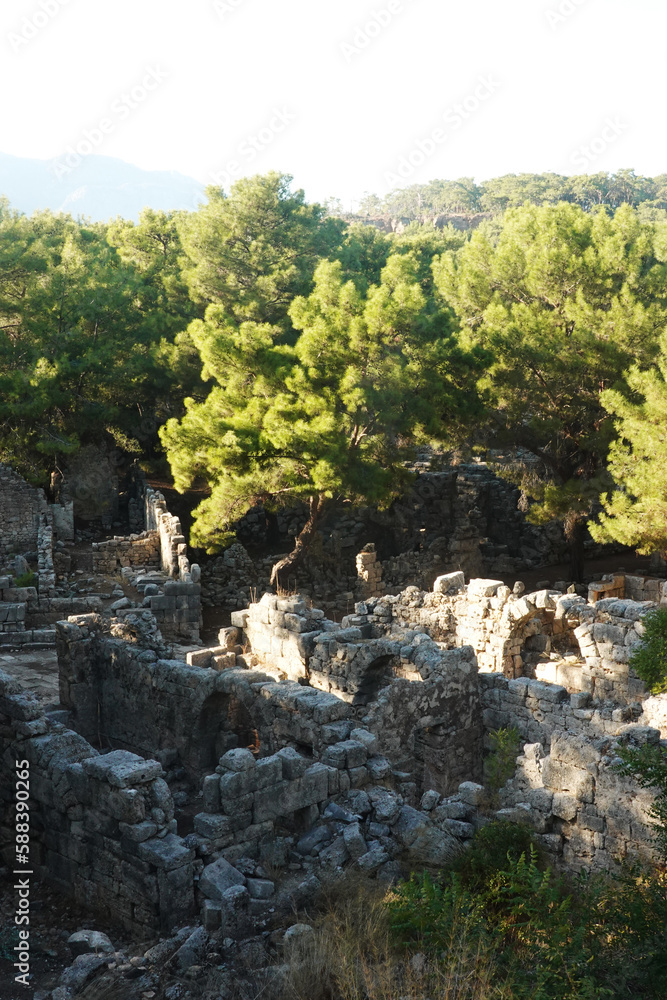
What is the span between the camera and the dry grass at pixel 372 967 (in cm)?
491

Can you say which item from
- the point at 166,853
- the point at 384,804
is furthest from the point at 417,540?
the point at 166,853

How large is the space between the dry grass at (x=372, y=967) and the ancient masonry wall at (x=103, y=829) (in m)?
1.11

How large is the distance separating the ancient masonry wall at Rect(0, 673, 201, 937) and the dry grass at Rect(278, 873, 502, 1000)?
1.11 metres

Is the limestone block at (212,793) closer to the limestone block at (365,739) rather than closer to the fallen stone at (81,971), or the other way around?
the fallen stone at (81,971)

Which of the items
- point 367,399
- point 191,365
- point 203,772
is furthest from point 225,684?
point 191,365

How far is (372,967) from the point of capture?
522 cm

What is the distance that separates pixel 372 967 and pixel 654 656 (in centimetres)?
597

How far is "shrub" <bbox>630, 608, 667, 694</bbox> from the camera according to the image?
9.99 metres

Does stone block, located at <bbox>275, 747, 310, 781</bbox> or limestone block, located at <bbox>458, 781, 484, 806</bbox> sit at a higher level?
stone block, located at <bbox>275, 747, 310, 781</bbox>

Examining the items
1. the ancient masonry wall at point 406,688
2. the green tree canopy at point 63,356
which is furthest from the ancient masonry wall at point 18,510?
the ancient masonry wall at point 406,688

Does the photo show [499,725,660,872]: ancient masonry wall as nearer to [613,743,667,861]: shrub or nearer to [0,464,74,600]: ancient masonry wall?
[613,743,667,861]: shrub

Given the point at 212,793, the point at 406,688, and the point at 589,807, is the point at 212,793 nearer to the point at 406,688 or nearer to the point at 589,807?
the point at 589,807

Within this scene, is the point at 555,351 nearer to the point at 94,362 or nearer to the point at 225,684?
the point at 94,362

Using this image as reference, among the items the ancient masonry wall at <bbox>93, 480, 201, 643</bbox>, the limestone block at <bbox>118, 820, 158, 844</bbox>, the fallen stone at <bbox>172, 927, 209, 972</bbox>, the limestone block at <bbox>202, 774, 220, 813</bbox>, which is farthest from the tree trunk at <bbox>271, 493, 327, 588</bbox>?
the fallen stone at <bbox>172, 927, 209, 972</bbox>
